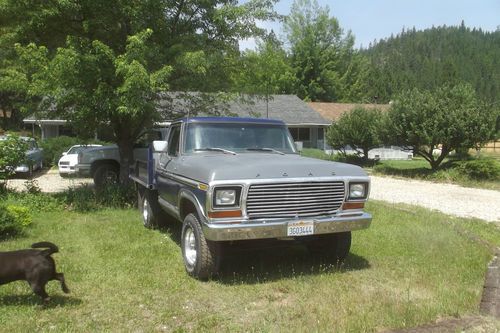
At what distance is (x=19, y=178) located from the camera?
749 inches

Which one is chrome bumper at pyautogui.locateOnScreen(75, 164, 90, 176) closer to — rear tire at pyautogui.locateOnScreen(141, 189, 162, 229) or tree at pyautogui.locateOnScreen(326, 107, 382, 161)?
rear tire at pyautogui.locateOnScreen(141, 189, 162, 229)

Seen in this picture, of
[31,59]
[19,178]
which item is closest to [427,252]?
[31,59]

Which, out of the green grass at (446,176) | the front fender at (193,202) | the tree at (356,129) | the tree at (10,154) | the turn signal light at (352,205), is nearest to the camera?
the front fender at (193,202)

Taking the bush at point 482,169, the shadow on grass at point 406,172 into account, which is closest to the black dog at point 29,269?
the bush at point 482,169

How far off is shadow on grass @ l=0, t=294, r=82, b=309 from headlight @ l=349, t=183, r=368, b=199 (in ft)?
11.1

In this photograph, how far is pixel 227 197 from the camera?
533 centimetres

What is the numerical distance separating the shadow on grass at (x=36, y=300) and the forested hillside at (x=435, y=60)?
2889 inches

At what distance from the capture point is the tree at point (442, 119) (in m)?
19.5

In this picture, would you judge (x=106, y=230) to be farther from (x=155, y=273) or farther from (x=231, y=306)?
(x=231, y=306)

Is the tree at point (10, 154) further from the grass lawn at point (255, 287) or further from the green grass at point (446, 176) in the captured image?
the green grass at point (446, 176)

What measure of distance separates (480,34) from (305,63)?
446 ft

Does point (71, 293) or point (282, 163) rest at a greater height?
point (282, 163)

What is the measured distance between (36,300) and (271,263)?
309 centimetres

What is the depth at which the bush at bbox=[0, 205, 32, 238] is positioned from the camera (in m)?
7.87
